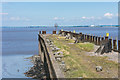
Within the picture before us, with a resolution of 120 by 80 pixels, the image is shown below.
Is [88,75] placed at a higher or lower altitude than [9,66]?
higher

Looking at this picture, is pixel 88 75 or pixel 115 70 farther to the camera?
pixel 115 70

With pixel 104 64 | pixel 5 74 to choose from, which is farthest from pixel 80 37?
pixel 104 64

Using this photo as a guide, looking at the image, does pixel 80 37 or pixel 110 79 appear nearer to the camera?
pixel 110 79

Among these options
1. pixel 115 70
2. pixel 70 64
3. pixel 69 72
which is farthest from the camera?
pixel 70 64

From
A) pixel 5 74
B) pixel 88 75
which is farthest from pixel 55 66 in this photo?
pixel 5 74

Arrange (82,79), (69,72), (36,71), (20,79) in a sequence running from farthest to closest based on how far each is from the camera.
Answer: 1. (36,71)
2. (20,79)
3. (69,72)
4. (82,79)

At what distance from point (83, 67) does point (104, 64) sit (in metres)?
1.98

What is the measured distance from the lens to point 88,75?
11.5 m

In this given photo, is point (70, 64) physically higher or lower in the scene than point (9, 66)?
higher

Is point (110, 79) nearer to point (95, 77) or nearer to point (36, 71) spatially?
point (95, 77)

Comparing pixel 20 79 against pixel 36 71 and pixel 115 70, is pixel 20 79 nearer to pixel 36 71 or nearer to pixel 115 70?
pixel 36 71

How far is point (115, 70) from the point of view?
42.8ft

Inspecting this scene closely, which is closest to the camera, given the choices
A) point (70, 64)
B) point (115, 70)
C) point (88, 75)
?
point (88, 75)

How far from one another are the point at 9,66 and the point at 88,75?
26.4 metres
